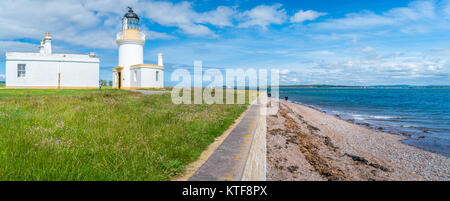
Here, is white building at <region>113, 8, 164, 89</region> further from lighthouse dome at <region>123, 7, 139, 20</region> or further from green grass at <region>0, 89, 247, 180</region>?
green grass at <region>0, 89, 247, 180</region>

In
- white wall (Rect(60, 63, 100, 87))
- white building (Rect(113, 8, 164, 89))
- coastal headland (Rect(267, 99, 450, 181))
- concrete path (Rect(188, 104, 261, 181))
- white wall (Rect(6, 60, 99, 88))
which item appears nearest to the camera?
concrete path (Rect(188, 104, 261, 181))

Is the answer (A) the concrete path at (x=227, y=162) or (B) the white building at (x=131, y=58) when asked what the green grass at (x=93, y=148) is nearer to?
(A) the concrete path at (x=227, y=162)

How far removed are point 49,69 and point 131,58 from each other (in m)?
9.25

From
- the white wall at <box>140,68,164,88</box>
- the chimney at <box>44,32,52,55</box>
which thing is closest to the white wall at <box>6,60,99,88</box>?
the chimney at <box>44,32,52,55</box>

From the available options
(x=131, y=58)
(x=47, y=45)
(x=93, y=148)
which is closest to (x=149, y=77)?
(x=131, y=58)

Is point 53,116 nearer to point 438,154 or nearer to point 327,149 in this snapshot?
point 327,149

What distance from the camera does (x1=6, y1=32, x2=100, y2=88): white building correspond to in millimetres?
26375

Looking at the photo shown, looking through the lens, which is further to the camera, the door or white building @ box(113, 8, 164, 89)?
the door

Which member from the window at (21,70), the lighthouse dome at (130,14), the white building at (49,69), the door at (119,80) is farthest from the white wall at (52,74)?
the lighthouse dome at (130,14)

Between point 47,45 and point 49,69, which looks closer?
point 49,69

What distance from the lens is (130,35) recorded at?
3216 centimetres

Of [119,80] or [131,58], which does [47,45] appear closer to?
[119,80]
